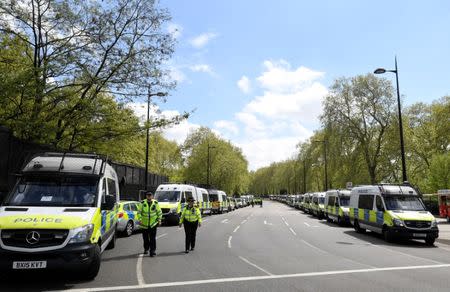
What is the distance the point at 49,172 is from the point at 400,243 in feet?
45.4

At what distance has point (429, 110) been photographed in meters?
57.4

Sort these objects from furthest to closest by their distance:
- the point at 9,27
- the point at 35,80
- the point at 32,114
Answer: the point at 9,27
the point at 32,114
the point at 35,80

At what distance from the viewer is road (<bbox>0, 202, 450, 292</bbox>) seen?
305 inches

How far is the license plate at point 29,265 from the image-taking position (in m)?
7.17

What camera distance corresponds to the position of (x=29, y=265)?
23.7 ft

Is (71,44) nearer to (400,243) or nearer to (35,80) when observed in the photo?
(35,80)

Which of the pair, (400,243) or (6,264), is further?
(400,243)

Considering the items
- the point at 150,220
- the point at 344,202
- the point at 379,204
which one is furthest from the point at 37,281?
the point at 344,202

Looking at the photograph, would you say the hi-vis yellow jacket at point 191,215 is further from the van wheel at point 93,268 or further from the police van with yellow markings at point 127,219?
the van wheel at point 93,268

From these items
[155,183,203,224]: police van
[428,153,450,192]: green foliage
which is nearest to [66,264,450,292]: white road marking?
[155,183,203,224]: police van

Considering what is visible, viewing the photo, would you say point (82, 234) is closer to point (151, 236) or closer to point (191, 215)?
point (151, 236)

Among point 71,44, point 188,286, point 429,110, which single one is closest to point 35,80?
point 71,44

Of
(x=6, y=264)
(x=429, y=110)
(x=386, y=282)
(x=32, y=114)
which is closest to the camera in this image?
(x=6, y=264)

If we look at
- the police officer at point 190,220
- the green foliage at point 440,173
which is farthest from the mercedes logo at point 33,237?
the green foliage at point 440,173
